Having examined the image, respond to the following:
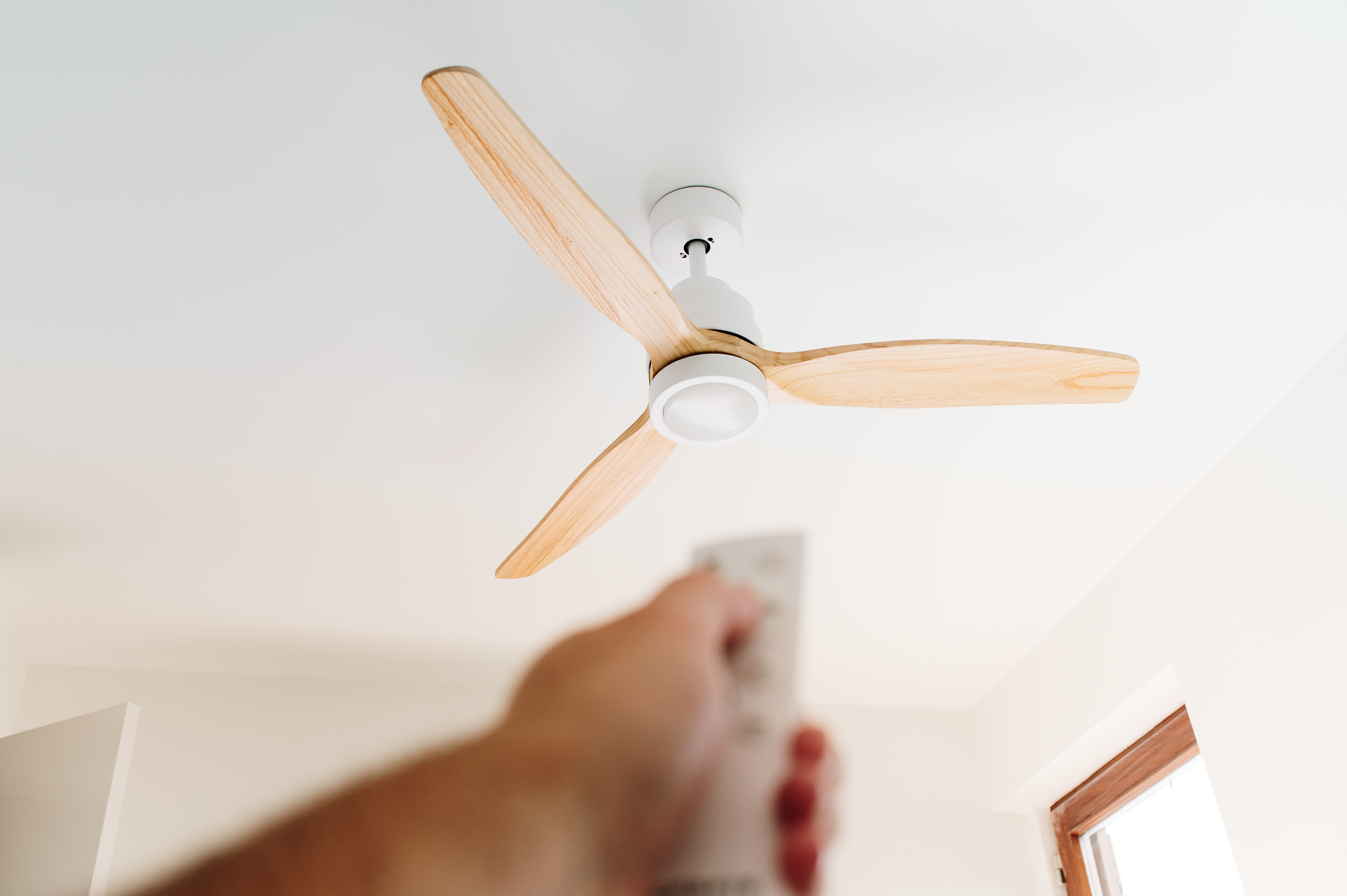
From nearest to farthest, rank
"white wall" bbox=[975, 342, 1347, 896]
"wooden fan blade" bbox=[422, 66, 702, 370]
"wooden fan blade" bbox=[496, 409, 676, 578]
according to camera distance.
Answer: "wooden fan blade" bbox=[422, 66, 702, 370] < "wooden fan blade" bbox=[496, 409, 676, 578] < "white wall" bbox=[975, 342, 1347, 896]

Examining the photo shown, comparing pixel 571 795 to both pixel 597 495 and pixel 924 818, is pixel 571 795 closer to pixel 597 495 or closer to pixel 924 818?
pixel 597 495

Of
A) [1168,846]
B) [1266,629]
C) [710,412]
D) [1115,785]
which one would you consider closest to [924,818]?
[1115,785]

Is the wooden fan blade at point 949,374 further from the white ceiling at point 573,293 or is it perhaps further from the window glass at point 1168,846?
the window glass at point 1168,846

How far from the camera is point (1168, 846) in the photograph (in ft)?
7.00

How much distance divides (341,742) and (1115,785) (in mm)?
1823

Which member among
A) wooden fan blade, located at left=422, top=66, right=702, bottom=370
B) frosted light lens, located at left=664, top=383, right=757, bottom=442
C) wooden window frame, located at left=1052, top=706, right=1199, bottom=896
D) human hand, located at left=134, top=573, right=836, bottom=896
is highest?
wooden fan blade, located at left=422, top=66, right=702, bottom=370

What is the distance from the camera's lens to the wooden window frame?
211cm

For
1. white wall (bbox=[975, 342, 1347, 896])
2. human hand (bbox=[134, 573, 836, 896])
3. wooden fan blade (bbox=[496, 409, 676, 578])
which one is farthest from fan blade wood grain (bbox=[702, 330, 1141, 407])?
human hand (bbox=[134, 573, 836, 896])

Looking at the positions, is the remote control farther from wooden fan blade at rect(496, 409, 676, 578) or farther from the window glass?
the window glass

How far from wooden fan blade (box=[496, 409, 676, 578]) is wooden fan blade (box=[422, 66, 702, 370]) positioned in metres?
0.14

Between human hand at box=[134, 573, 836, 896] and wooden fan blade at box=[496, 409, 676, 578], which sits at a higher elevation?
wooden fan blade at box=[496, 409, 676, 578]

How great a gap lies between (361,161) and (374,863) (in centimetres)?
110

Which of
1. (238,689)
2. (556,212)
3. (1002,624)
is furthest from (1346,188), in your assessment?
(238,689)

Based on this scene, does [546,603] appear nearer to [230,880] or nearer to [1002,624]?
[1002,624]
